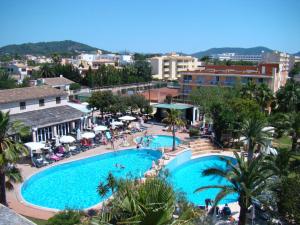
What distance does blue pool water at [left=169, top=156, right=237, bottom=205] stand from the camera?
21850 millimetres

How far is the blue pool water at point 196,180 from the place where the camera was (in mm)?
21850

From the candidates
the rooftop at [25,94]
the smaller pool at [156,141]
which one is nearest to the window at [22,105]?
the rooftop at [25,94]

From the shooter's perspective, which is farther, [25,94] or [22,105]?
[25,94]

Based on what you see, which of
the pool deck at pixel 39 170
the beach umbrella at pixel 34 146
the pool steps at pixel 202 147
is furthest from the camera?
the pool steps at pixel 202 147

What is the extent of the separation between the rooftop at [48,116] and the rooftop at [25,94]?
147cm

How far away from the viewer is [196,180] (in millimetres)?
25219

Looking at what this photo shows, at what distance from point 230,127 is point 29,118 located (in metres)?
19.5

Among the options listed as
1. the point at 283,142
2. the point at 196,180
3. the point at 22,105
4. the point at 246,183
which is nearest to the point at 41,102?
the point at 22,105

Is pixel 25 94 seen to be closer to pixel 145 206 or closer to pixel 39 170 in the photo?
pixel 39 170

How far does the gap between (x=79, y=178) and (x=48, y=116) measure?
9276mm

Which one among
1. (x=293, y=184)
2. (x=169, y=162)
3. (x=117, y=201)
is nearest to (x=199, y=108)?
(x=169, y=162)

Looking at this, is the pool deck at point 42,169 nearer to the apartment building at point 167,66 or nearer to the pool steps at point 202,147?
the pool steps at point 202,147

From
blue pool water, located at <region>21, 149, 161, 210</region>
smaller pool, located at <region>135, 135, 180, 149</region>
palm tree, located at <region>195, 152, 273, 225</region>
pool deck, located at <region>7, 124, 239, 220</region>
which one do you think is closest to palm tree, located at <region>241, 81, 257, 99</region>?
pool deck, located at <region>7, 124, 239, 220</region>

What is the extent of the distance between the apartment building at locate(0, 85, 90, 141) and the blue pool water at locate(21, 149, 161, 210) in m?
5.46
